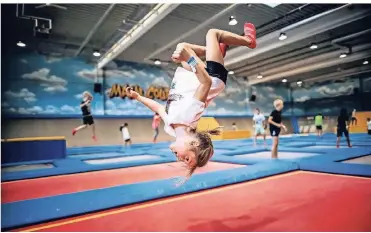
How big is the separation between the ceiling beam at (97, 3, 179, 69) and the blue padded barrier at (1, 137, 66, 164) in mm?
3438

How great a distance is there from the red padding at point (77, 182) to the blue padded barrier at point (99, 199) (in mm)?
536

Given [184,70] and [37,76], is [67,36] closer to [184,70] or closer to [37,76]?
[37,76]

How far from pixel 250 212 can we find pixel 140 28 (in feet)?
20.4

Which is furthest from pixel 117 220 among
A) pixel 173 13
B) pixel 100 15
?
pixel 100 15

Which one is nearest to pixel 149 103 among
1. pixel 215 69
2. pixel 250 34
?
pixel 215 69

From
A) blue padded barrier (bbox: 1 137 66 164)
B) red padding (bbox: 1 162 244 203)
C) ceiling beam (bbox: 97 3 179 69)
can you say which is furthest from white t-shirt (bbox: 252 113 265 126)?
blue padded barrier (bbox: 1 137 66 164)

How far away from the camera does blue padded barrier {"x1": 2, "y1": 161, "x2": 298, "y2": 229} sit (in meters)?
2.14

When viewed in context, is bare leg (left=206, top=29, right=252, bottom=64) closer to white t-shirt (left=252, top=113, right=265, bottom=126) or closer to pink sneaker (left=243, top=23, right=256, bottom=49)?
pink sneaker (left=243, top=23, right=256, bottom=49)

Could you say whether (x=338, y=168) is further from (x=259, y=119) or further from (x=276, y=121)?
(x=259, y=119)

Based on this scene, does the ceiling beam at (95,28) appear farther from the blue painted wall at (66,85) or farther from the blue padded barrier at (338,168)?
the blue padded barrier at (338,168)

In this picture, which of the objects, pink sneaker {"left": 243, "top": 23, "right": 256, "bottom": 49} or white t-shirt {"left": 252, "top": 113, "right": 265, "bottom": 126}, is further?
white t-shirt {"left": 252, "top": 113, "right": 265, "bottom": 126}

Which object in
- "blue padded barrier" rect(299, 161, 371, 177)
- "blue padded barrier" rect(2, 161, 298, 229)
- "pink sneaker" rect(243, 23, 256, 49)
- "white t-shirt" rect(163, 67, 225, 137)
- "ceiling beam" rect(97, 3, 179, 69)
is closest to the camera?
"white t-shirt" rect(163, 67, 225, 137)

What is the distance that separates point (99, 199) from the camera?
2.50 meters

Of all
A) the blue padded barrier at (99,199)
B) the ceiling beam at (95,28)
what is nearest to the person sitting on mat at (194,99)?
the blue padded barrier at (99,199)
